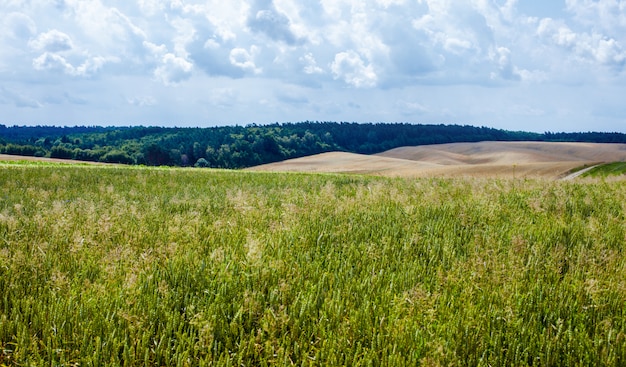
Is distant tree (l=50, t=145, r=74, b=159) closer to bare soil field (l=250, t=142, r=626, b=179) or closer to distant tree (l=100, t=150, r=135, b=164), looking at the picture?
distant tree (l=100, t=150, r=135, b=164)

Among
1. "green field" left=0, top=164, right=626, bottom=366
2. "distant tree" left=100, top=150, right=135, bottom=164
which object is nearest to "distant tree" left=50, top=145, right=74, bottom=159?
"distant tree" left=100, top=150, right=135, bottom=164

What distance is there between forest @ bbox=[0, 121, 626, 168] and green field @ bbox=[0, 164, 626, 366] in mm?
105976

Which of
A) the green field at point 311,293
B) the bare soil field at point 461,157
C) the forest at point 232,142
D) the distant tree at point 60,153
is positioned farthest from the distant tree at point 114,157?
the green field at point 311,293

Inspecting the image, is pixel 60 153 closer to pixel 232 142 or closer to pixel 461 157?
pixel 232 142

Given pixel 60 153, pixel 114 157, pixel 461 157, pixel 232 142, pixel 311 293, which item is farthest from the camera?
pixel 232 142

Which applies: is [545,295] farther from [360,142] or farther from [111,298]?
[360,142]

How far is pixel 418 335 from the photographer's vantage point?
11.3ft

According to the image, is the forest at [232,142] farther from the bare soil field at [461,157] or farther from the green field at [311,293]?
the green field at [311,293]

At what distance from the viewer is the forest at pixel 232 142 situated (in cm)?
11088

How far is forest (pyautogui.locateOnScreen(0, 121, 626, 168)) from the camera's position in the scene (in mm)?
110875

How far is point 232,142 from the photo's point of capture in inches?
5364

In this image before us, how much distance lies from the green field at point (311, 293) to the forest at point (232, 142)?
10598 cm

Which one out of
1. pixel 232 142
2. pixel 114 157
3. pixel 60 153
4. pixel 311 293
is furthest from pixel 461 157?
pixel 311 293

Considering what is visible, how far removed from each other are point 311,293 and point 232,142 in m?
135
